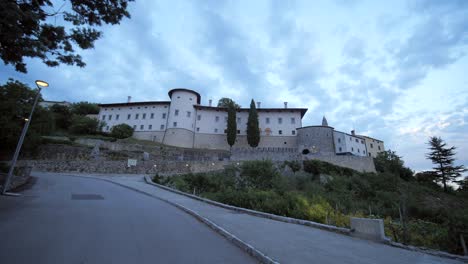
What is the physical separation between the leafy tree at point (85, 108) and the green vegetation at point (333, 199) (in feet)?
164

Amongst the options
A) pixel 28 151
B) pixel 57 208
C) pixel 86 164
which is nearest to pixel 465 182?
pixel 57 208

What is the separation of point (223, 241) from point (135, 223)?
292 cm

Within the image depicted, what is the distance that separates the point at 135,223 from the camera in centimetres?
634

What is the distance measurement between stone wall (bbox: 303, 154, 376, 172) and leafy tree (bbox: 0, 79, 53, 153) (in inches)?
1630

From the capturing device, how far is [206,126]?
174 feet

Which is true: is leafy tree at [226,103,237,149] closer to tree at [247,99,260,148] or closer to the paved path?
tree at [247,99,260,148]

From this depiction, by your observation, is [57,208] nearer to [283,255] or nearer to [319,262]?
[283,255]

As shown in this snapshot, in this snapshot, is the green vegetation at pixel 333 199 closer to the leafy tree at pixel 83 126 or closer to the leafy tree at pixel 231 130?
the leafy tree at pixel 231 130

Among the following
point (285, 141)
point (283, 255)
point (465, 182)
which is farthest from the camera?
point (285, 141)

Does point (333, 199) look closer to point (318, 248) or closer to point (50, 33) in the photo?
point (318, 248)

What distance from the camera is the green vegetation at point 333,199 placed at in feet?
23.7

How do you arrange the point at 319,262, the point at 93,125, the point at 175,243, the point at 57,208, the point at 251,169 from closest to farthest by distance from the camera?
the point at 319,262 < the point at 175,243 < the point at 57,208 < the point at 251,169 < the point at 93,125

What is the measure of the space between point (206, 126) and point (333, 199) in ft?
130

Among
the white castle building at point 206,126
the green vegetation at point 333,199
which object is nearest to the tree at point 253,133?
the white castle building at point 206,126
